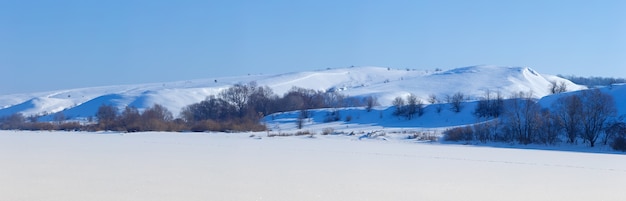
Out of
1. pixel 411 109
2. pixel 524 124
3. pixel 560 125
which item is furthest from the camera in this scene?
pixel 411 109

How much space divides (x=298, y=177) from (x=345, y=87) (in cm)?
11192

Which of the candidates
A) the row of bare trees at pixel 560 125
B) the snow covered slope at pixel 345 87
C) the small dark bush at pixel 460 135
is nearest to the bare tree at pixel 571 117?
the row of bare trees at pixel 560 125

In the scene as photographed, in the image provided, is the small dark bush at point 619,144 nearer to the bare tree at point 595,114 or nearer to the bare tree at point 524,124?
the bare tree at point 595,114

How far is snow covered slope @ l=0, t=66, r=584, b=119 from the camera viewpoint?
105m

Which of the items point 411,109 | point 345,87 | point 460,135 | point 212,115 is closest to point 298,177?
point 460,135

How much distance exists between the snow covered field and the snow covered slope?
72.5 m

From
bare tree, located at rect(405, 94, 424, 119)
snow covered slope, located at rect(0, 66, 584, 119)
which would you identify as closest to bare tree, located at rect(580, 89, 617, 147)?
bare tree, located at rect(405, 94, 424, 119)

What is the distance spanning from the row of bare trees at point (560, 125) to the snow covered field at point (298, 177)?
12.6 meters

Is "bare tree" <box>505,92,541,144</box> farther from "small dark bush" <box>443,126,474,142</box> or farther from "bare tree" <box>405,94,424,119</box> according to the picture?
"bare tree" <box>405,94,424,119</box>

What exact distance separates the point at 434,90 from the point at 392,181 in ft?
311

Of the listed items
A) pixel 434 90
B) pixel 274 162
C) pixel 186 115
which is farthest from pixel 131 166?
pixel 434 90

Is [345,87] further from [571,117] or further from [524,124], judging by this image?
[571,117]

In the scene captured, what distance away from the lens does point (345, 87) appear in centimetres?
12569

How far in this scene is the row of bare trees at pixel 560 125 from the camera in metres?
31.6
